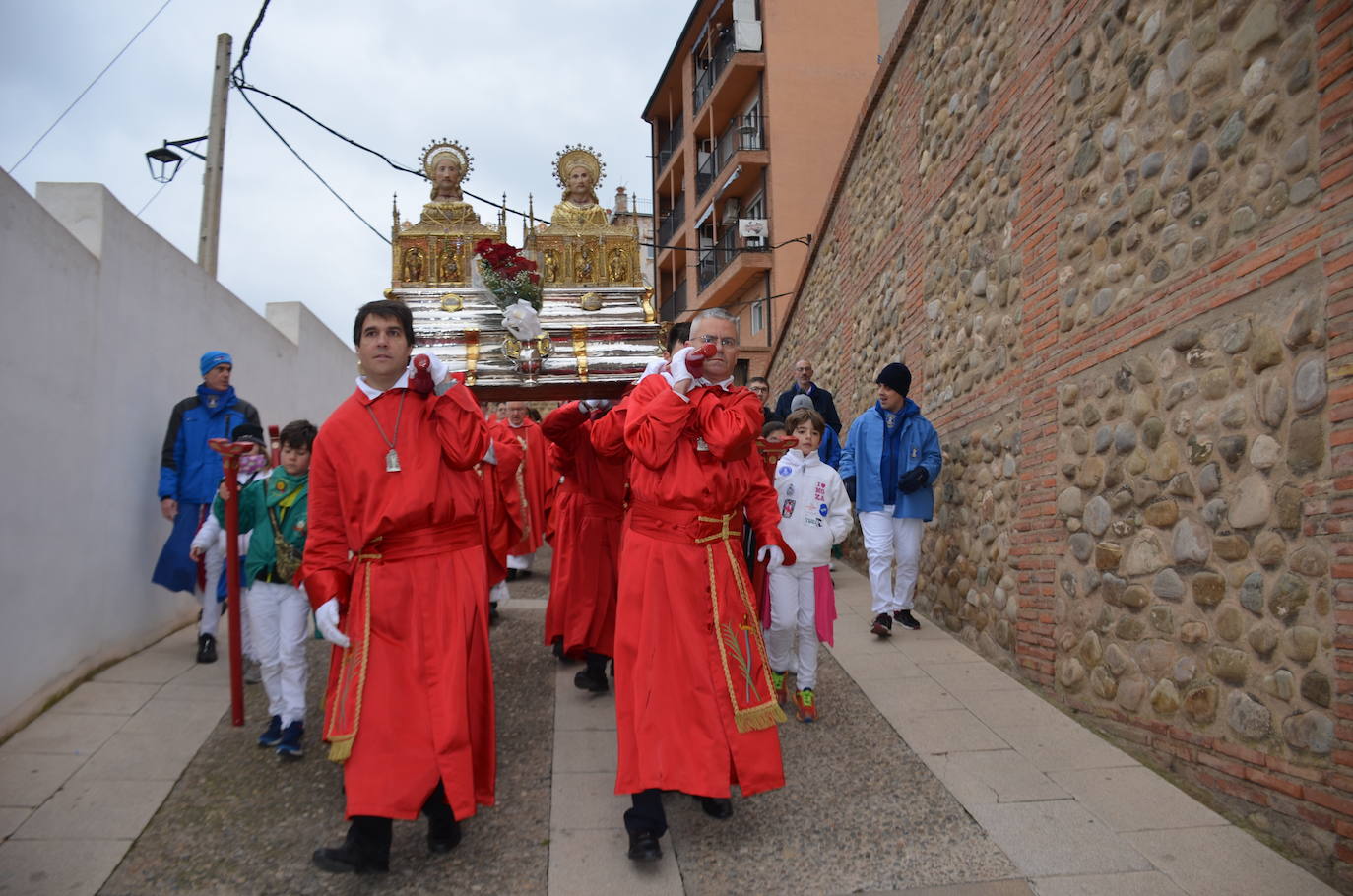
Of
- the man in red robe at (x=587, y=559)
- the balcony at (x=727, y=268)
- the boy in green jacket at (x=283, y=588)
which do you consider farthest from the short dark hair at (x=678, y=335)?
the balcony at (x=727, y=268)

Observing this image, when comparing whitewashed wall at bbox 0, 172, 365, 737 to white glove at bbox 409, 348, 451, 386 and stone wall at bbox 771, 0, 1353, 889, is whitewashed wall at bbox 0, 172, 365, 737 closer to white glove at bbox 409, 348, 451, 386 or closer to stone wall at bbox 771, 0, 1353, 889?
white glove at bbox 409, 348, 451, 386

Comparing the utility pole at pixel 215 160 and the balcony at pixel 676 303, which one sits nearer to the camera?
the utility pole at pixel 215 160

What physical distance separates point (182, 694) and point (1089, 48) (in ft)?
20.1

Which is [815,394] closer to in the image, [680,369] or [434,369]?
[680,369]

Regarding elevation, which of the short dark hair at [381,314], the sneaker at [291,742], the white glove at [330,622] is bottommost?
the sneaker at [291,742]

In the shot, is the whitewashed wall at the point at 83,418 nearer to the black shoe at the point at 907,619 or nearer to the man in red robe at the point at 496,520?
the man in red robe at the point at 496,520

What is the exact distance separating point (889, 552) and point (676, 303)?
79.9ft

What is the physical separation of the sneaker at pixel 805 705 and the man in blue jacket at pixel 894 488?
1628 mm

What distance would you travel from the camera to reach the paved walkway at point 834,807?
10.9 ft

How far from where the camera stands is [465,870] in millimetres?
3385

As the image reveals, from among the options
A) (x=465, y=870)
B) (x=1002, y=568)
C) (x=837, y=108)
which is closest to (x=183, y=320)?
(x=465, y=870)

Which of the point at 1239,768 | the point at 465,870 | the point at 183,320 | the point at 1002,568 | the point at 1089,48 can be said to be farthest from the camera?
the point at 183,320

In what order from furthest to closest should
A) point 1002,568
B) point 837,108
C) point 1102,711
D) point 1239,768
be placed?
1. point 837,108
2. point 1002,568
3. point 1102,711
4. point 1239,768

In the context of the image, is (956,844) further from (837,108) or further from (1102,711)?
(837,108)
